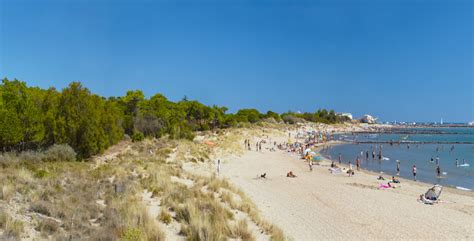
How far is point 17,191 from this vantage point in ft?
35.3

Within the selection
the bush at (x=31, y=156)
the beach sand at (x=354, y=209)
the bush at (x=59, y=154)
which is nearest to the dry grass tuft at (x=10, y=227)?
the beach sand at (x=354, y=209)

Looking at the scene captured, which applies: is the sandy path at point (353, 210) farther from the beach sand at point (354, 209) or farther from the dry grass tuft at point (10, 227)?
the dry grass tuft at point (10, 227)

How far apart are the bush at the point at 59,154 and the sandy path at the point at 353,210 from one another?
33.0 ft

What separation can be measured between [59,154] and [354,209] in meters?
16.3

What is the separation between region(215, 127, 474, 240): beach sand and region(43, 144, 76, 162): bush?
10157mm

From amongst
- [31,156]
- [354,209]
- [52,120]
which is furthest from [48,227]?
[52,120]

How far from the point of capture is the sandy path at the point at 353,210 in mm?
11875

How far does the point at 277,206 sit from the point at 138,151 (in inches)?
625

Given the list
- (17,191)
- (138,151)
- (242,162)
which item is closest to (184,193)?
(17,191)

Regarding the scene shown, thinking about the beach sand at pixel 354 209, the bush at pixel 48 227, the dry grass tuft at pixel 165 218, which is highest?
the bush at pixel 48 227

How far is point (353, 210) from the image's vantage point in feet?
48.9

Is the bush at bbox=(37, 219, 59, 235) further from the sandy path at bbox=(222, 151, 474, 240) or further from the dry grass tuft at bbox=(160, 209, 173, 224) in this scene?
the sandy path at bbox=(222, 151, 474, 240)

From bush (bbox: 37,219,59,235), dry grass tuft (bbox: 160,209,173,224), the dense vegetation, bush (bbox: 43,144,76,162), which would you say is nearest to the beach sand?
dry grass tuft (bbox: 160,209,173,224)

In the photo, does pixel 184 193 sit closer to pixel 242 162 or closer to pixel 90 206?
pixel 90 206
